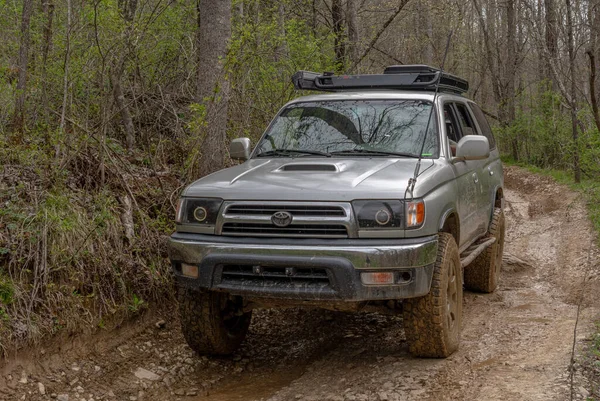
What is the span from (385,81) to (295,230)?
2.59m

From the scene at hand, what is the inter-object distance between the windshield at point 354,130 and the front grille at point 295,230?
119 centimetres

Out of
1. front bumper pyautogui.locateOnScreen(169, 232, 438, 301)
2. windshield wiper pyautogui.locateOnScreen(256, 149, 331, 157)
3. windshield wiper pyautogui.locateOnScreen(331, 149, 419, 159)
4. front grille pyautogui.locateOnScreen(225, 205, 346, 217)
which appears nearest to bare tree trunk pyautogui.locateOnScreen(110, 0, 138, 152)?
windshield wiper pyautogui.locateOnScreen(256, 149, 331, 157)

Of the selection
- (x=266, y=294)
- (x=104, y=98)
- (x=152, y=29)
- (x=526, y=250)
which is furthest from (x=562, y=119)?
(x=266, y=294)

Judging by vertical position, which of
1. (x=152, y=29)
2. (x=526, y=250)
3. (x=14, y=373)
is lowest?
(x=526, y=250)

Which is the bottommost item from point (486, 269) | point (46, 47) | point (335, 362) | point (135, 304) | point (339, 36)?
point (335, 362)

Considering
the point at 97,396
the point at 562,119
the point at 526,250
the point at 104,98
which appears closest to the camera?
the point at 97,396

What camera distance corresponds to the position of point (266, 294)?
452 cm

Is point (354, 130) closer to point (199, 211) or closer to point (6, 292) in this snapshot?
point (199, 211)

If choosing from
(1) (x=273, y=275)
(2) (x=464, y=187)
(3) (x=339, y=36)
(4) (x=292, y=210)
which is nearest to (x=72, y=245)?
(1) (x=273, y=275)

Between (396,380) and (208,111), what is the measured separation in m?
4.01

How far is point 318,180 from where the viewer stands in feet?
15.5

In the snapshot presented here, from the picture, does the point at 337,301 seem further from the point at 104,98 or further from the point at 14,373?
the point at 104,98

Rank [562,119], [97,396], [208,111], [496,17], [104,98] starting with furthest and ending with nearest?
[496,17] → [562,119] → [208,111] → [104,98] → [97,396]

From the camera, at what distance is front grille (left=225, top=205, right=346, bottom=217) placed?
4480mm
